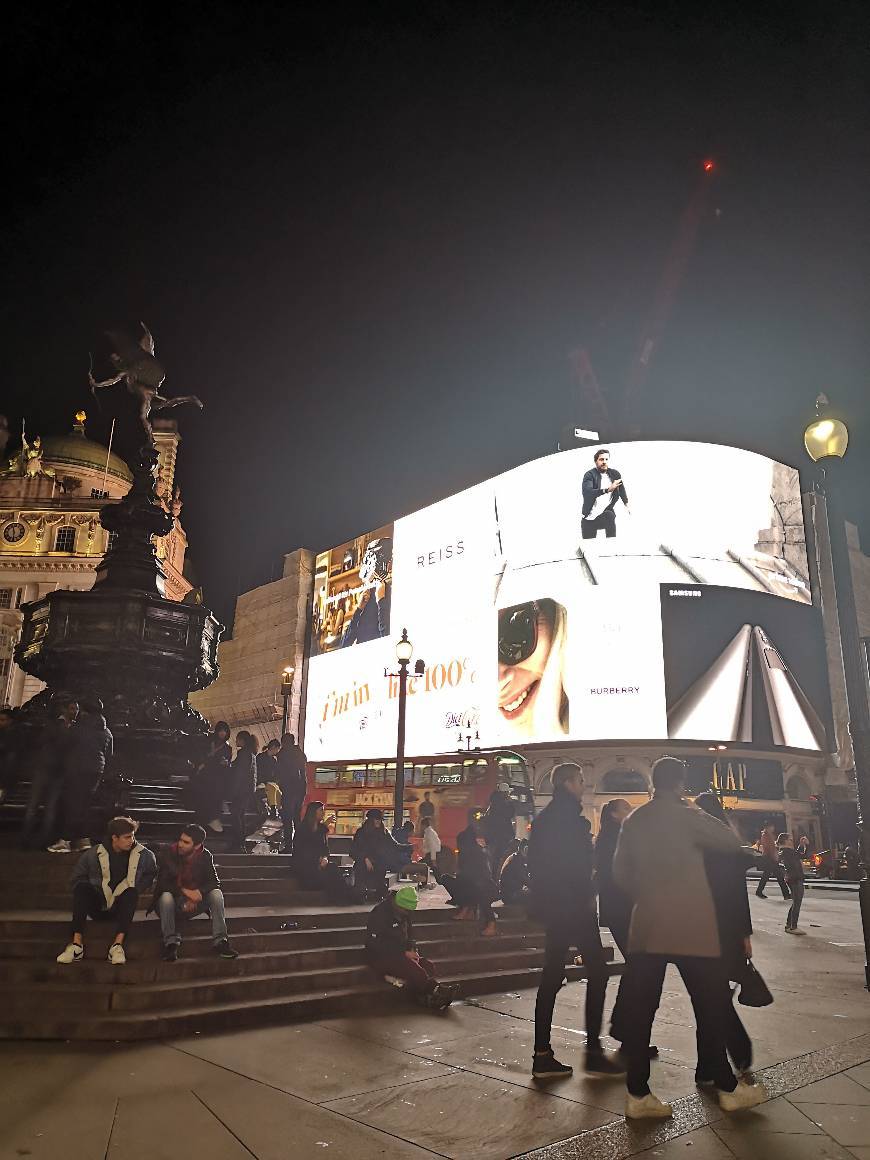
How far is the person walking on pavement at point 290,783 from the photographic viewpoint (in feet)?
42.5

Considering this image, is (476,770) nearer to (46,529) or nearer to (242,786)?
(242,786)

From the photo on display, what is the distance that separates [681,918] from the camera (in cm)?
428

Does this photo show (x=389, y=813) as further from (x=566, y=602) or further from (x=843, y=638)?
(x=843, y=638)

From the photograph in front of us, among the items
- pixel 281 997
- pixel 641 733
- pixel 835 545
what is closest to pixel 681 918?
pixel 281 997

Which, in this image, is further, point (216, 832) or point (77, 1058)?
point (216, 832)

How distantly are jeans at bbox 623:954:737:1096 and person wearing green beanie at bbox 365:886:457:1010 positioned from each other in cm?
277

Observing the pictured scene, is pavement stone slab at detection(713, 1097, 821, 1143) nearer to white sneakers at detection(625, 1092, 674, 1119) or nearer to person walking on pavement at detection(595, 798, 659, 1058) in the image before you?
white sneakers at detection(625, 1092, 674, 1119)

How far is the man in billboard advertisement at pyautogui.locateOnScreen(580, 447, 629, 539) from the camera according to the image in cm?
4250

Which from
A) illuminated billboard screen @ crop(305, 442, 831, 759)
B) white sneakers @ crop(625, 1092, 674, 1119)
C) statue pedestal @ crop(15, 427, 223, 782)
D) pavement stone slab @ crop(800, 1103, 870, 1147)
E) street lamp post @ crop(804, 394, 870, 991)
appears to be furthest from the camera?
illuminated billboard screen @ crop(305, 442, 831, 759)

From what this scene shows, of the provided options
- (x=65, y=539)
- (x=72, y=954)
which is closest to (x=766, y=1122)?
(x=72, y=954)

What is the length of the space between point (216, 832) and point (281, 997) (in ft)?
13.8

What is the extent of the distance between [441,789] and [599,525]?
63.5 feet

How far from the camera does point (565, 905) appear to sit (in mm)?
5242

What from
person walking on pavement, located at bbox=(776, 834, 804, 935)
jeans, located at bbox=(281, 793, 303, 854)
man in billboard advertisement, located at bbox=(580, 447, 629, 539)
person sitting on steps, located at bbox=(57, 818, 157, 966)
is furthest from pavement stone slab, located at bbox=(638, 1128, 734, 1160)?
man in billboard advertisement, located at bbox=(580, 447, 629, 539)
